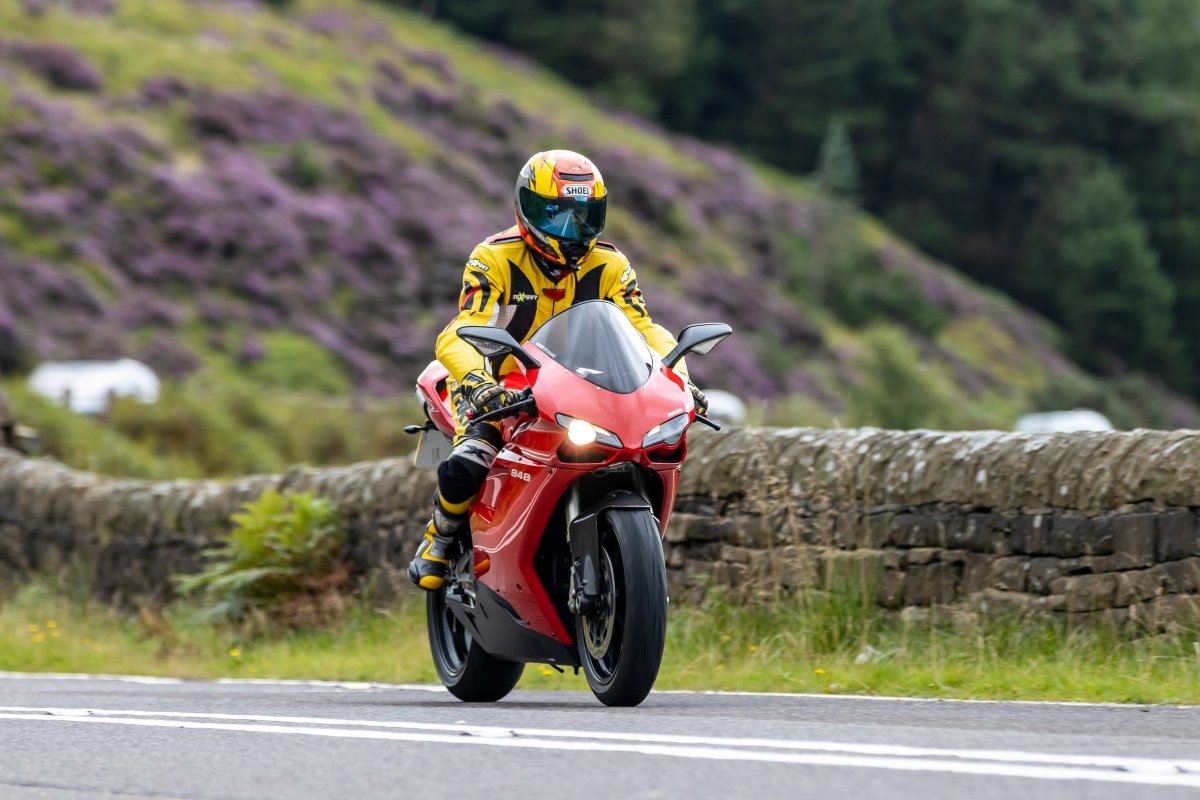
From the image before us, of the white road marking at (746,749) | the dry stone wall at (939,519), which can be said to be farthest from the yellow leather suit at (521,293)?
the dry stone wall at (939,519)

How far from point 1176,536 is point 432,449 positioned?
3.37 meters

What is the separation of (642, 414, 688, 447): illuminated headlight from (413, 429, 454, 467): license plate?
1.85m

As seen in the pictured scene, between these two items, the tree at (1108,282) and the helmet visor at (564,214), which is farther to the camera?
the tree at (1108,282)

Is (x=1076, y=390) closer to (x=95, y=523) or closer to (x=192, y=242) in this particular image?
(x=192, y=242)

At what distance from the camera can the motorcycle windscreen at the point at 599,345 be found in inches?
287

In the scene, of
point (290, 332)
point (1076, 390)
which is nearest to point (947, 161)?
point (1076, 390)

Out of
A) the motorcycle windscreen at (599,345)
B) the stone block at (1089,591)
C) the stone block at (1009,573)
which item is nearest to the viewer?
the motorcycle windscreen at (599,345)

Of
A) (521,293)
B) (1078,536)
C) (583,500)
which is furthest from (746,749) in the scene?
(1078,536)

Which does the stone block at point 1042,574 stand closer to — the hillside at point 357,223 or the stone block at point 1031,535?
the stone block at point 1031,535

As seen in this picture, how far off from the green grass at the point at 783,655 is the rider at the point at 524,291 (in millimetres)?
1676

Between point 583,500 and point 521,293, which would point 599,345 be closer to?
point 583,500

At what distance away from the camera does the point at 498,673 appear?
8.52 metres

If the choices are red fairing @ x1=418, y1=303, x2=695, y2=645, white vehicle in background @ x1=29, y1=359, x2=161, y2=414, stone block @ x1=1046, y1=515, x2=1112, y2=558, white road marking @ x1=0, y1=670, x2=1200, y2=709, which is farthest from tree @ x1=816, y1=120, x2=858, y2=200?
red fairing @ x1=418, y1=303, x2=695, y2=645

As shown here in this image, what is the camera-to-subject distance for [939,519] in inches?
373
